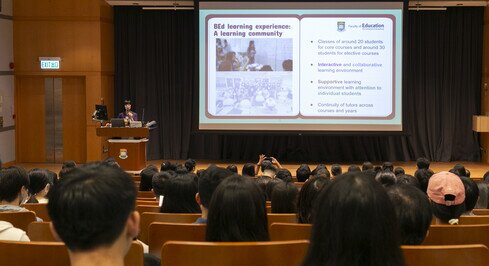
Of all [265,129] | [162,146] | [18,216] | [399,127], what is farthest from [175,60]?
[18,216]

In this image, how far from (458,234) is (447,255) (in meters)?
0.86

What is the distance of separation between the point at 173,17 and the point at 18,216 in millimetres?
10419

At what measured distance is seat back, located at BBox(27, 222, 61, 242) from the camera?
3418 millimetres

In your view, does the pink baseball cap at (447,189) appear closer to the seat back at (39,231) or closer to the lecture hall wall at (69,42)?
the seat back at (39,231)

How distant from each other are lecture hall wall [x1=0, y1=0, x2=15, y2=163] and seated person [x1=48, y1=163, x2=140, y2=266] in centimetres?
1183

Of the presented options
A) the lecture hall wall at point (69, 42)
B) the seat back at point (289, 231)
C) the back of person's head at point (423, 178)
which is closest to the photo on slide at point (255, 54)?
the lecture hall wall at point (69, 42)

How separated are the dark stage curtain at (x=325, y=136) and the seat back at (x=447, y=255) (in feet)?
36.8

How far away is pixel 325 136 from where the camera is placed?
547 inches

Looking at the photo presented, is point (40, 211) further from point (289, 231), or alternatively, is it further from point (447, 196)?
point (447, 196)

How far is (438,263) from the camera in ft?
8.29

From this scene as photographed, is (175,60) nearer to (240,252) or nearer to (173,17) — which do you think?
(173,17)

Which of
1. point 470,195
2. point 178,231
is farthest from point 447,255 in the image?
point 470,195

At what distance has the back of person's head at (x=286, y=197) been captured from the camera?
4609 mm

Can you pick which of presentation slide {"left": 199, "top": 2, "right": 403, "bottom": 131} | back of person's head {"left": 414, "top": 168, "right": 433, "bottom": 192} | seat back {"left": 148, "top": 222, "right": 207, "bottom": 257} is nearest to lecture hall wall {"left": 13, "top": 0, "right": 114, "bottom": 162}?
presentation slide {"left": 199, "top": 2, "right": 403, "bottom": 131}
